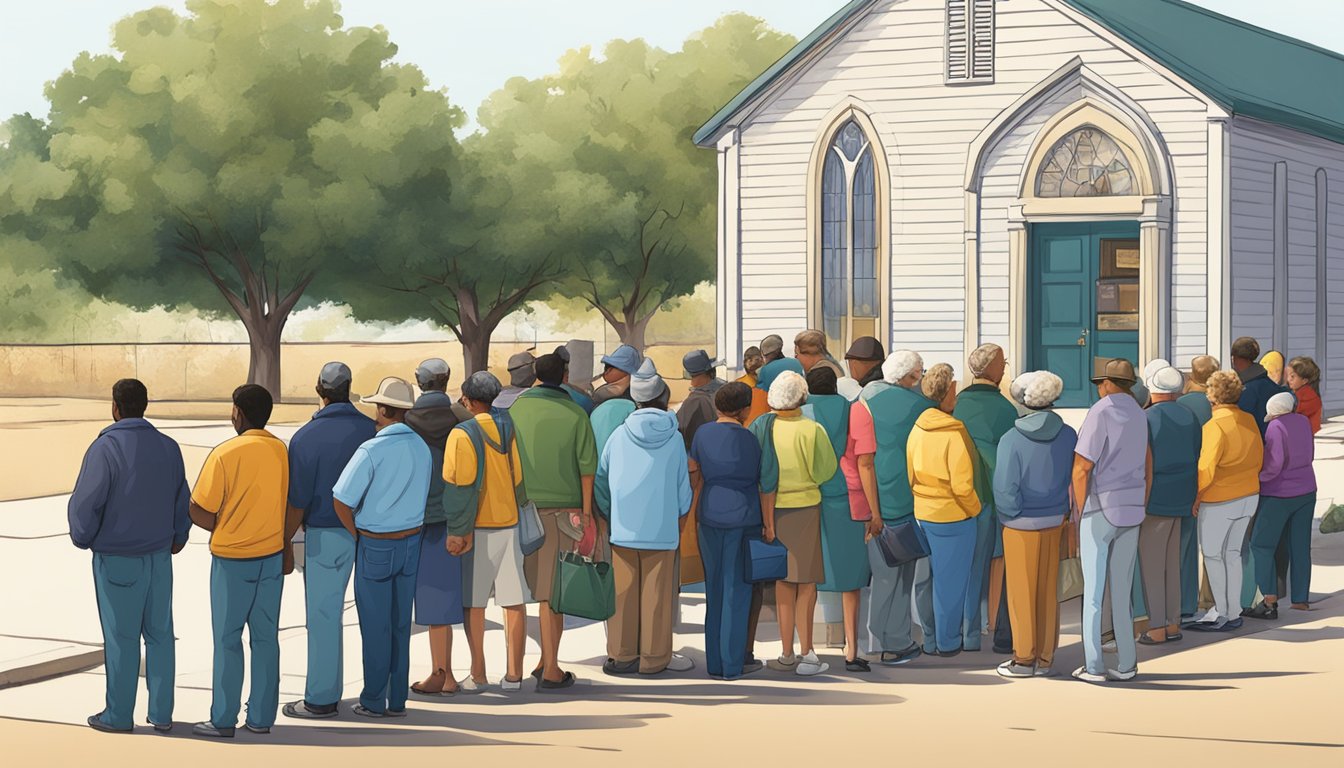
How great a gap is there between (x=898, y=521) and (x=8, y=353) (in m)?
59.5

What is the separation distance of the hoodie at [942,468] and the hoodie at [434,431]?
271cm

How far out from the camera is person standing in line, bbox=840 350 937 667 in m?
10.8

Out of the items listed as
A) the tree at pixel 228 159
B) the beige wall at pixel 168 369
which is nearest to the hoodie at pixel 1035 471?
the tree at pixel 228 159

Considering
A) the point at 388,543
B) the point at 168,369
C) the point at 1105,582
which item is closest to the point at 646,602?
the point at 388,543

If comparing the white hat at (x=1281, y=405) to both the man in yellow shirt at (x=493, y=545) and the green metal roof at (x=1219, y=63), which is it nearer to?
the man in yellow shirt at (x=493, y=545)

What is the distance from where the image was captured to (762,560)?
34.3 ft

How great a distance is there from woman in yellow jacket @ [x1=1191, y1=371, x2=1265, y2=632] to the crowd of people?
0.02 meters

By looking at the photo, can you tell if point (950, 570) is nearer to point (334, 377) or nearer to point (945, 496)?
point (945, 496)

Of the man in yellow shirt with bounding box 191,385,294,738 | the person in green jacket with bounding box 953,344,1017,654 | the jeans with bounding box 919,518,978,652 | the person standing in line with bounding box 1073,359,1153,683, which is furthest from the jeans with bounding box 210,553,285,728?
the person standing in line with bounding box 1073,359,1153,683

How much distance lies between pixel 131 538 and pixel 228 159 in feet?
117

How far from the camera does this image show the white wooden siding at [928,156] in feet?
76.6

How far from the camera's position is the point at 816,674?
1059 cm

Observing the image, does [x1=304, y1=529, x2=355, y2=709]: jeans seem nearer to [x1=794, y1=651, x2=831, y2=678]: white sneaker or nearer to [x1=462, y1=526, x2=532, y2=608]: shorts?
[x1=462, y1=526, x2=532, y2=608]: shorts

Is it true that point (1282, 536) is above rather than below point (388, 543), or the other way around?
below
